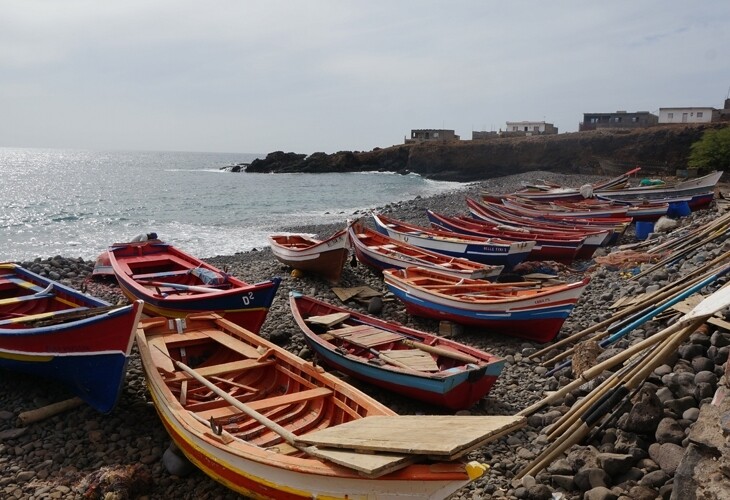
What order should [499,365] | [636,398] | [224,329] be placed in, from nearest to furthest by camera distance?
[636,398] → [499,365] → [224,329]

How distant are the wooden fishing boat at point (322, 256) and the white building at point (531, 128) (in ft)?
243

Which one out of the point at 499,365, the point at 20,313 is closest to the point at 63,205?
the point at 20,313

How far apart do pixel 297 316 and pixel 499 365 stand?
3481 mm

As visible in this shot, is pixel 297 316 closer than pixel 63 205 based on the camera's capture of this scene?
Yes

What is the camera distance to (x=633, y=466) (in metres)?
4.62

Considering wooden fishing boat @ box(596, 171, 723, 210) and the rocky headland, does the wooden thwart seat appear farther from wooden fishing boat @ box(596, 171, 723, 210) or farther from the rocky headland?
the rocky headland

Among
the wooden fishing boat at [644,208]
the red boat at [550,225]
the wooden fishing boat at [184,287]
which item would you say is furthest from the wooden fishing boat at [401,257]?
the wooden fishing boat at [644,208]

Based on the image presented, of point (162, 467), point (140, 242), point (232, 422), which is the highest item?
point (140, 242)

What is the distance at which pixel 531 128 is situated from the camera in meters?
83.0

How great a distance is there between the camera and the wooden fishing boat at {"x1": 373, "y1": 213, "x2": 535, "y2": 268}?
13.6 m

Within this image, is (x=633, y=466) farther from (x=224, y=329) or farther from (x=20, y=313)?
(x=20, y=313)

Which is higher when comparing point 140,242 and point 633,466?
point 140,242

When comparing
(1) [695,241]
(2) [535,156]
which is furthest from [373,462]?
(2) [535,156]

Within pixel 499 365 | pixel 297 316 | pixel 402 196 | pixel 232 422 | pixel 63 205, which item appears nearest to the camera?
pixel 232 422
